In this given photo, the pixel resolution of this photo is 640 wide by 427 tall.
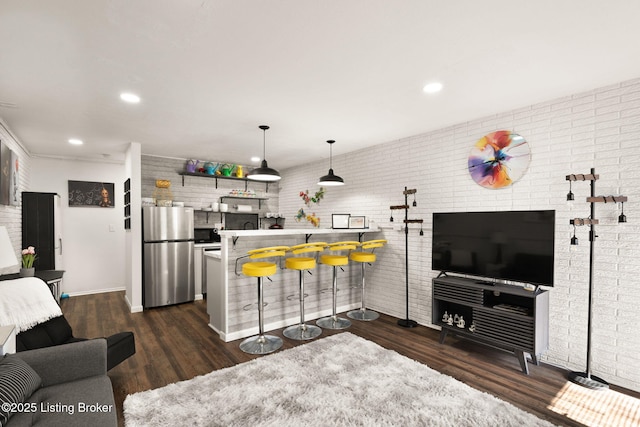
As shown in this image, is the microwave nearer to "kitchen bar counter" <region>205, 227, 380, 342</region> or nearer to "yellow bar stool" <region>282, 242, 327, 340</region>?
"kitchen bar counter" <region>205, 227, 380, 342</region>

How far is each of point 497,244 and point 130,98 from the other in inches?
155

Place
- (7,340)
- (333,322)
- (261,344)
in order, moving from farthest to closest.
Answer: (333,322), (261,344), (7,340)

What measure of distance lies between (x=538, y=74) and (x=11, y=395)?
3.98 m

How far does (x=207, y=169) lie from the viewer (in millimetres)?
6203

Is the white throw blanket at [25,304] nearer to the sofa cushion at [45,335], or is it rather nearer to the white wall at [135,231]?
the sofa cushion at [45,335]

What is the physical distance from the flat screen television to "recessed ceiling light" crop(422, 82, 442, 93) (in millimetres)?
1420

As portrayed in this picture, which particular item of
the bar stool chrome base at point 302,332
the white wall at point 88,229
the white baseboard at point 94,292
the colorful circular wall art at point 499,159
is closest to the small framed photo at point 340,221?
the bar stool chrome base at point 302,332

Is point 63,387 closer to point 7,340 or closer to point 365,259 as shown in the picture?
point 7,340

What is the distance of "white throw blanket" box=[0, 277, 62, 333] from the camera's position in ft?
7.09

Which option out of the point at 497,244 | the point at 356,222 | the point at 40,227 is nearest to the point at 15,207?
the point at 40,227

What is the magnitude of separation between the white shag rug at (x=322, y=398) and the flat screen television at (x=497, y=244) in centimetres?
122

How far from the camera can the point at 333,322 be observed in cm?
421

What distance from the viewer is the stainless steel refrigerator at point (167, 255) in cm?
501

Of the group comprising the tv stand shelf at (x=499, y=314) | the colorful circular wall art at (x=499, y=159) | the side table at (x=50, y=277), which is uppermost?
the colorful circular wall art at (x=499, y=159)
